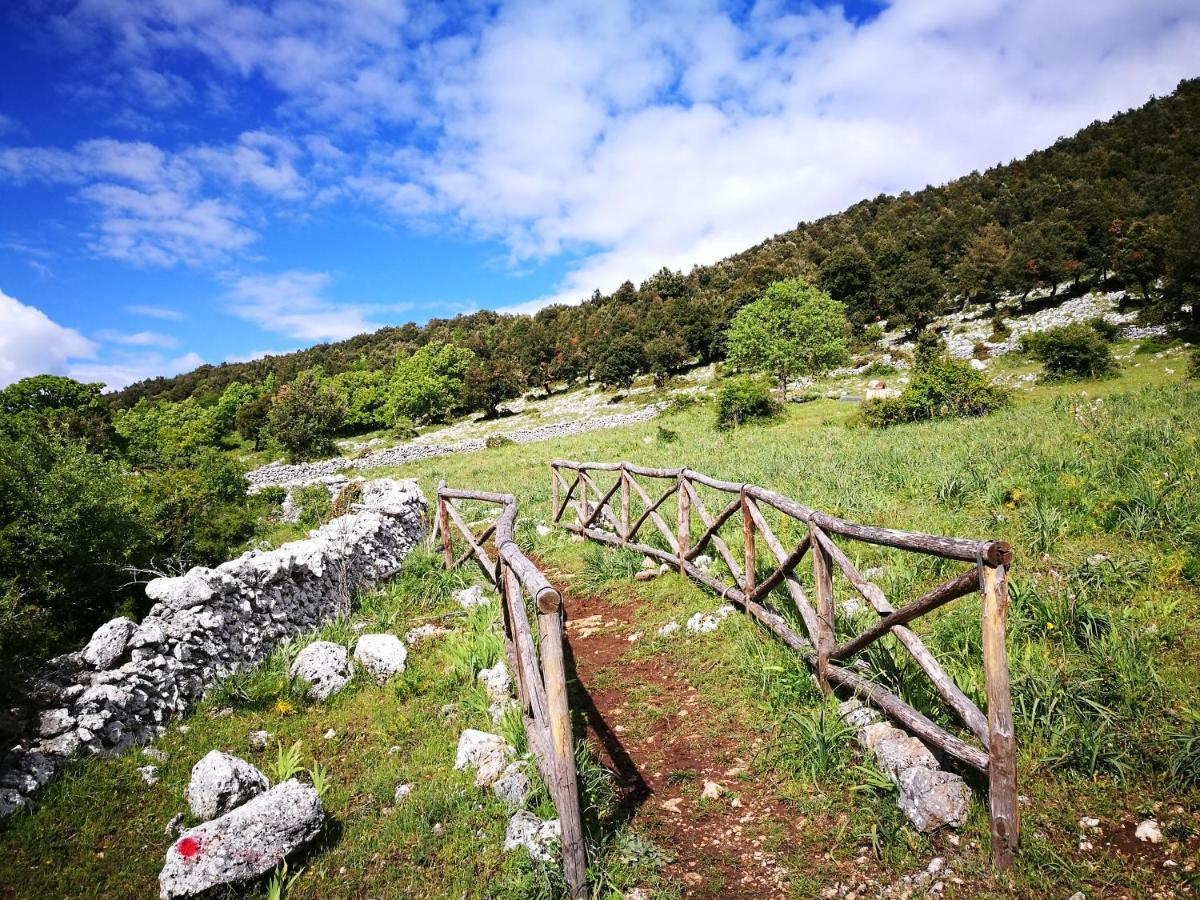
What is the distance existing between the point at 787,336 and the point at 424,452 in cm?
2809

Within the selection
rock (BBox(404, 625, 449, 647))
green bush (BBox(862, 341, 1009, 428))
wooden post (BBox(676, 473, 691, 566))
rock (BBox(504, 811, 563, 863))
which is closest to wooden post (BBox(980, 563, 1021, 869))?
rock (BBox(504, 811, 563, 863))

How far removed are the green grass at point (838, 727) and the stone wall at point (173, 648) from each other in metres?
0.32

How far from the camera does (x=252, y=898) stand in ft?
12.0

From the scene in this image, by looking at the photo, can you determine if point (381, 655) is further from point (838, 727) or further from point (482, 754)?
point (838, 727)

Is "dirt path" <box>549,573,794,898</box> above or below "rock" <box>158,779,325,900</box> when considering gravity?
below

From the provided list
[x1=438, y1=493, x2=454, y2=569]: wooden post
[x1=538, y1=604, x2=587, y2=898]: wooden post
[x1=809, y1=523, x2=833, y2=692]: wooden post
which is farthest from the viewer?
[x1=438, y1=493, x2=454, y2=569]: wooden post

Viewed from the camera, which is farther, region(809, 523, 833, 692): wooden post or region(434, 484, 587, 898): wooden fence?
region(809, 523, 833, 692): wooden post

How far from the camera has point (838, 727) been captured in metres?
4.34

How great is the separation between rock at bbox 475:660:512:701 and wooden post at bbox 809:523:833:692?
129 inches

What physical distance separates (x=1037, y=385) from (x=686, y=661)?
1106 inches

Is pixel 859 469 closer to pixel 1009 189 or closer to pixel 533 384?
pixel 533 384

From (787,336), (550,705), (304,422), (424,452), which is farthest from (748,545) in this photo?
(304,422)

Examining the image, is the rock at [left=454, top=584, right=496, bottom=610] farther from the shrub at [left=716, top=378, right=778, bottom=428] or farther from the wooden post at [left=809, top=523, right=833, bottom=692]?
the shrub at [left=716, top=378, right=778, bottom=428]

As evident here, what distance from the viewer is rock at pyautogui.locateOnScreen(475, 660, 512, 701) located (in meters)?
6.00
